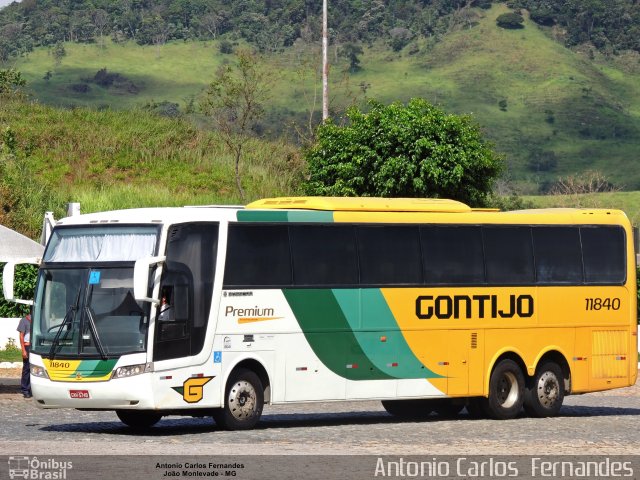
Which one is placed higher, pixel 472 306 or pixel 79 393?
pixel 472 306

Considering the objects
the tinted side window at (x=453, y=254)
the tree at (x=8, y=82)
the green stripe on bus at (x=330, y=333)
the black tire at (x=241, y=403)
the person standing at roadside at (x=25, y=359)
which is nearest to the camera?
the black tire at (x=241, y=403)

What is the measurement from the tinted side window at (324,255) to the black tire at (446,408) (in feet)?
12.1

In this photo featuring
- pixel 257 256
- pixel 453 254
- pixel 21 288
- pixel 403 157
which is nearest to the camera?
pixel 257 256

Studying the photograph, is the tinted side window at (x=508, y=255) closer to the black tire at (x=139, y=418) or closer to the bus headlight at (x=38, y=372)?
the black tire at (x=139, y=418)

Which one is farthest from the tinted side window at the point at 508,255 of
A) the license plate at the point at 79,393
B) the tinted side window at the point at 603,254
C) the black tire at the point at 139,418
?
the license plate at the point at 79,393

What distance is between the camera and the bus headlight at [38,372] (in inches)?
766

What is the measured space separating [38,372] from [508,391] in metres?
8.07

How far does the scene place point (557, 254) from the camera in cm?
2425

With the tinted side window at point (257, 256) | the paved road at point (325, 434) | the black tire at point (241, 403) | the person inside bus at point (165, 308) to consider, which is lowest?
the paved road at point (325, 434)

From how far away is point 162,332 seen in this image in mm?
19297

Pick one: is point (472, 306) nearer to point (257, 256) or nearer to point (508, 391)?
point (508, 391)

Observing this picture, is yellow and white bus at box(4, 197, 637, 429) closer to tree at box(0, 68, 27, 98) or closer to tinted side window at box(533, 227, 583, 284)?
tinted side window at box(533, 227, 583, 284)

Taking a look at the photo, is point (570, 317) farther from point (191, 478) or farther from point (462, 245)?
point (191, 478)

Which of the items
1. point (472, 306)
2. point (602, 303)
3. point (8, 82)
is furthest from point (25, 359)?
point (8, 82)
